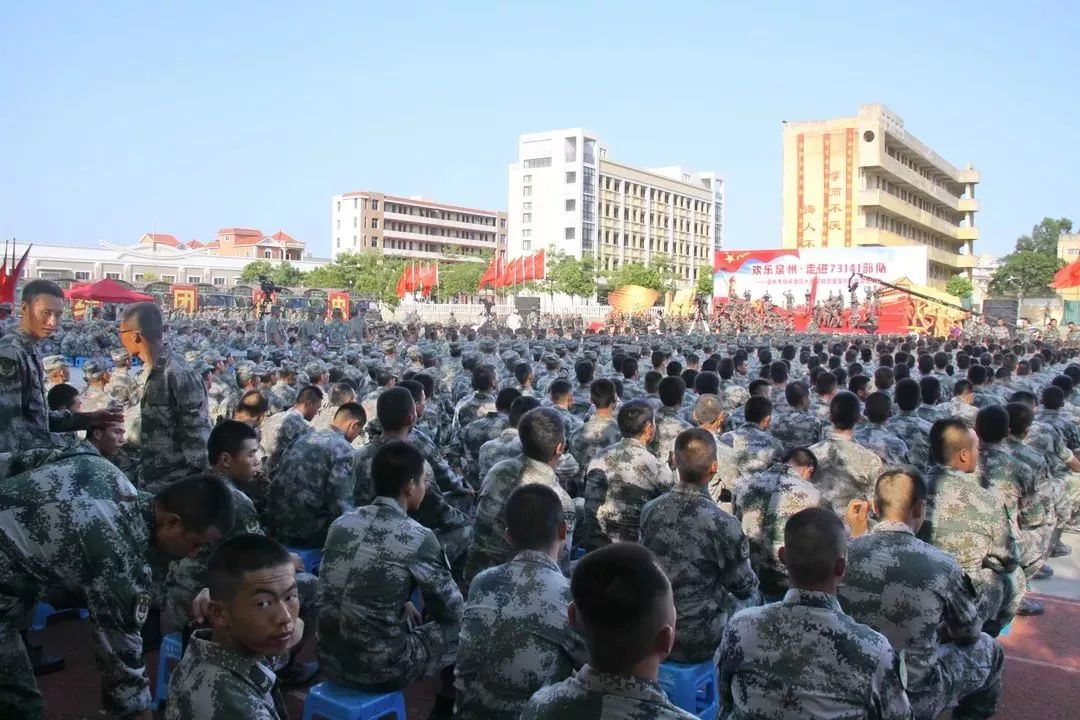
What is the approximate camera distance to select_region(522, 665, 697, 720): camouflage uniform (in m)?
1.92

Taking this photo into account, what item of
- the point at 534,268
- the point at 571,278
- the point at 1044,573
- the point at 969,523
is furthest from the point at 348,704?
the point at 571,278

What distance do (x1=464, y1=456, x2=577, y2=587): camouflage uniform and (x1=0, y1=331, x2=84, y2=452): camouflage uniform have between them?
2095 millimetres

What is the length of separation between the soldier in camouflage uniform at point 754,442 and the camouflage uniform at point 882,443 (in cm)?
59

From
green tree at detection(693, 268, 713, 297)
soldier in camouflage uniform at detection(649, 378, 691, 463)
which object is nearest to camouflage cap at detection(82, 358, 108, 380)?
soldier in camouflage uniform at detection(649, 378, 691, 463)

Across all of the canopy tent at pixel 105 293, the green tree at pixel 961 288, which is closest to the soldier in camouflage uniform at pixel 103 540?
the canopy tent at pixel 105 293

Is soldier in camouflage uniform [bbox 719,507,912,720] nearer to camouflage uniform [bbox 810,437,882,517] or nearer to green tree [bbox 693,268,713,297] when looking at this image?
camouflage uniform [bbox 810,437,882,517]

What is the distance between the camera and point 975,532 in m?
4.29

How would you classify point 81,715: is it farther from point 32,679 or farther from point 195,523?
point 195,523

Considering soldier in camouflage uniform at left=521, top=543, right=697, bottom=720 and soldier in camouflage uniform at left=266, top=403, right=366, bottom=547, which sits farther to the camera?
soldier in camouflage uniform at left=266, top=403, right=366, bottom=547

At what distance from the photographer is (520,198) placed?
85.8 meters

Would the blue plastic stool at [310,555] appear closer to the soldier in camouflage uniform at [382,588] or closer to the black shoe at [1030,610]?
the soldier in camouflage uniform at [382,588]

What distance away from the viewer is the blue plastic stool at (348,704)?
3.42 m

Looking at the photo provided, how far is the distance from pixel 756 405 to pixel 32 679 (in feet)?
15.1

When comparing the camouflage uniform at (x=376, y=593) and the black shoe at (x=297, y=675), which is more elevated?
the camouflage uniform at (x=376, y=593)
